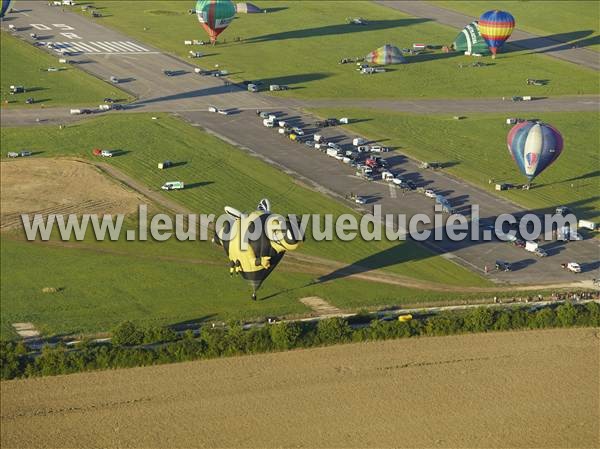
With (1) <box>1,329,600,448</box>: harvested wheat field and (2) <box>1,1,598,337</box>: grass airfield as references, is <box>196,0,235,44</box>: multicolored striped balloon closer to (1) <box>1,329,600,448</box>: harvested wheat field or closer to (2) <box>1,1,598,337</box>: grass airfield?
(2) <box>1,1,598,337</box>: grass airfield

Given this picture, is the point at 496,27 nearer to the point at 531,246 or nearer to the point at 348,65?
the point at 348,65

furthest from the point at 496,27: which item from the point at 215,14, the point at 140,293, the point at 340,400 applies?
the point at 340,400

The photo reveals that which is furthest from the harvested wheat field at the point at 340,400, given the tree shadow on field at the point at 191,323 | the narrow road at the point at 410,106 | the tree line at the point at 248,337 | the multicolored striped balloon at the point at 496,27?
the multicolored striped balloon at the point at 496,27

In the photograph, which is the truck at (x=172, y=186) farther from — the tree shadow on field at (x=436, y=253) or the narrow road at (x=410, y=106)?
the narrow road at (x=410, y=106)

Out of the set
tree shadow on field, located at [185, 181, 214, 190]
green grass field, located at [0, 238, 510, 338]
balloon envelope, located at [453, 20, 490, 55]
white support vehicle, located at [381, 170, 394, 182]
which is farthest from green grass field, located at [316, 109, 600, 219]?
balloon envelope, located at [453, 20, 490, 55]

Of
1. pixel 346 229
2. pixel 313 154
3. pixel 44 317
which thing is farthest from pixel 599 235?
pixel 44 317

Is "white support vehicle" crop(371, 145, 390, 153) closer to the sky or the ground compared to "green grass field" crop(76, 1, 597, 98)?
closer to the ground

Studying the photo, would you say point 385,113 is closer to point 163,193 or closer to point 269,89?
point 269,89
